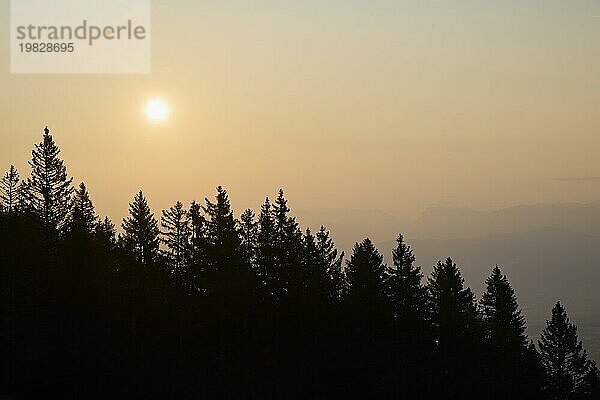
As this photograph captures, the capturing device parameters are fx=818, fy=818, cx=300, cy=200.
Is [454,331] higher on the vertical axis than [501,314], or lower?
lower

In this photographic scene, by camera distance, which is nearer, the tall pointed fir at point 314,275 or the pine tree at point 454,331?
the tall pointed fir at point 314,275

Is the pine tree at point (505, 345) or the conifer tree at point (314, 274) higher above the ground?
the conifer tree at point (314, 274)

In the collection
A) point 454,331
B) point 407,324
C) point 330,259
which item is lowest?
point 454,331

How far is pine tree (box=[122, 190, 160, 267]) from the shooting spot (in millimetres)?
60531

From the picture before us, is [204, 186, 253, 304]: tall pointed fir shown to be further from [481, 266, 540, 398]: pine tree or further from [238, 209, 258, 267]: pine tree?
[481, 266, 540, 398]: pine tree

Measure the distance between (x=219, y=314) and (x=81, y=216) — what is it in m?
11.8

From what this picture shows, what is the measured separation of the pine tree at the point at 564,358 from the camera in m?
78.0

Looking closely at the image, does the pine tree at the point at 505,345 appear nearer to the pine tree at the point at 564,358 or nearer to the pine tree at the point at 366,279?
the pine tree at the point at 564,358

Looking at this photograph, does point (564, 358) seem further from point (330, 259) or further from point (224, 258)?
point (224, 258)

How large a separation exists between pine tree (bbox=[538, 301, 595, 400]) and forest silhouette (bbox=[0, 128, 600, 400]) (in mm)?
4911

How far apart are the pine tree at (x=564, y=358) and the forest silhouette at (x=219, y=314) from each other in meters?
4.91

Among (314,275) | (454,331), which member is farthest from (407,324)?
(314,275)

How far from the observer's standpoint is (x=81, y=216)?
55.3 meters

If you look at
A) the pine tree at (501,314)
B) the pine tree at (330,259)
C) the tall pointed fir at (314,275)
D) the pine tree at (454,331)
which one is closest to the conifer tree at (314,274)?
the tall pointed fir at (314,275)
